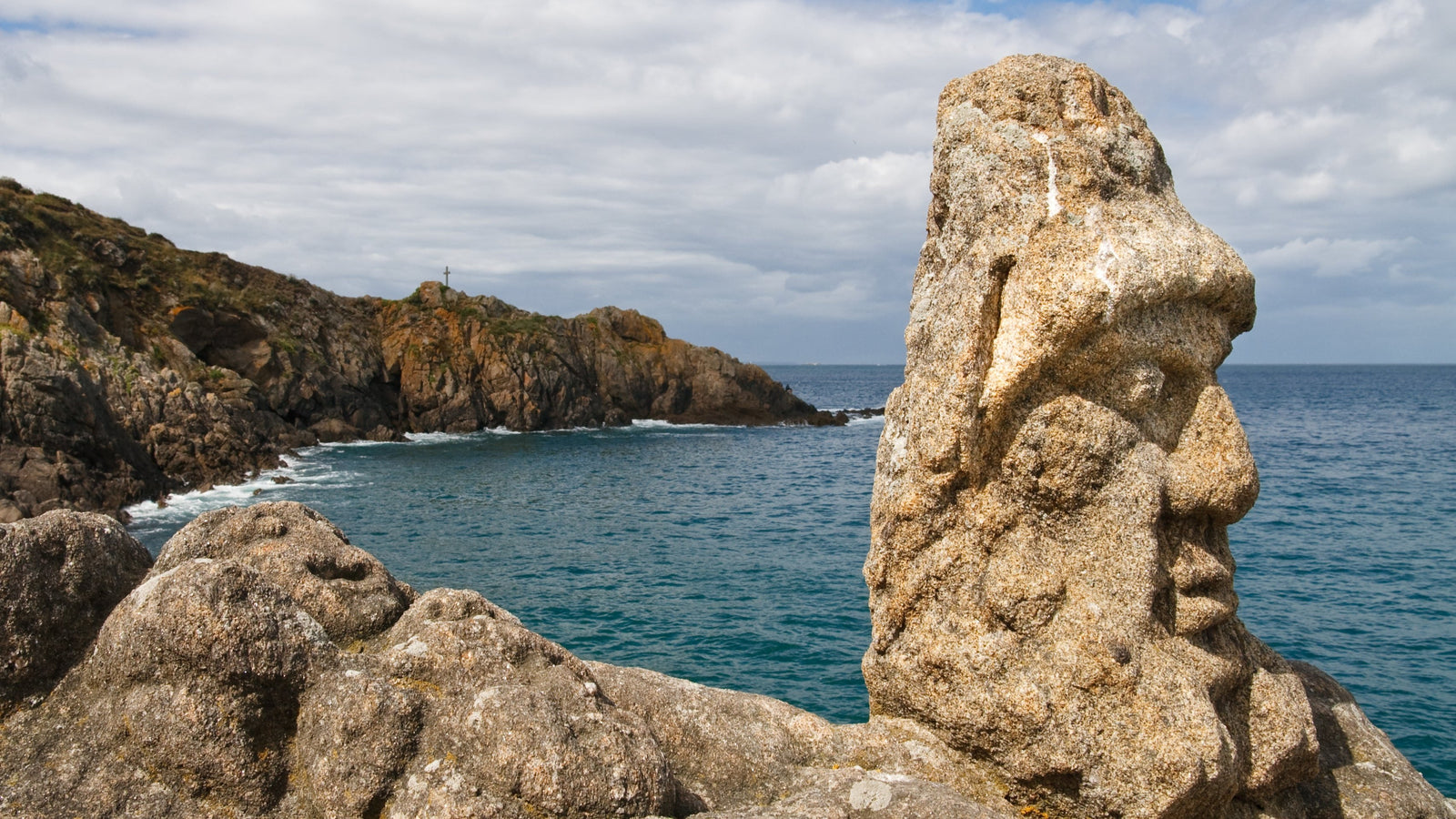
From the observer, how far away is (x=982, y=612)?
7.75 meters

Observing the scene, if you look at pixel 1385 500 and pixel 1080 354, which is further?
pixel 1385 500

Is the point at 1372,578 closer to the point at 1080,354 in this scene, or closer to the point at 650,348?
the point at 1080,354

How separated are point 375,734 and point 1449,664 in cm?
2216

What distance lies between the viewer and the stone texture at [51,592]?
540 cm

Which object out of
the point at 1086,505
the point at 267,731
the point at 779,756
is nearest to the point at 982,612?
the point at 1086,505

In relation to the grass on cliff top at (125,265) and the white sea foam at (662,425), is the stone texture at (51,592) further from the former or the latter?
the white sea foam at (662,425)

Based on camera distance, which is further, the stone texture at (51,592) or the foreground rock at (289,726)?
the stone texture at (51,592)

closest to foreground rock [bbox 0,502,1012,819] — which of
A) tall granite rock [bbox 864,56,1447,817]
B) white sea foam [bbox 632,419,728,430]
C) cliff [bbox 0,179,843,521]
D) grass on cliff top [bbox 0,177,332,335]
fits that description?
tall granite rock [bbox 864,56,1447,817]

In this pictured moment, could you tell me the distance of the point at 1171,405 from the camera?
312 inches

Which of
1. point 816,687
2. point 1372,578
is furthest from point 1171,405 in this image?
point 1372,578

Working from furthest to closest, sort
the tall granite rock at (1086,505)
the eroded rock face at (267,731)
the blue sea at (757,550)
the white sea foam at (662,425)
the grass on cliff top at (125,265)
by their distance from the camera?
the white sea foam at (662,425)
the grass on cliff top at (125,265)
the blue sea at (757,550)
the tall granite rock at (1086,505)
the eroded rock face at (267,731)

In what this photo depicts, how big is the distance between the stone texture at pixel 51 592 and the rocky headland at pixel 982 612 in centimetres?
2

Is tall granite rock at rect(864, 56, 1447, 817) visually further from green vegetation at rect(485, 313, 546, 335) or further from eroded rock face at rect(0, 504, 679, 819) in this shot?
green vegetation at rect(485, 313, 546, 335)

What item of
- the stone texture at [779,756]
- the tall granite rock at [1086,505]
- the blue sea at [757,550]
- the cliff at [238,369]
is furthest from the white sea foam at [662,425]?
the stone texture at [779,756]
